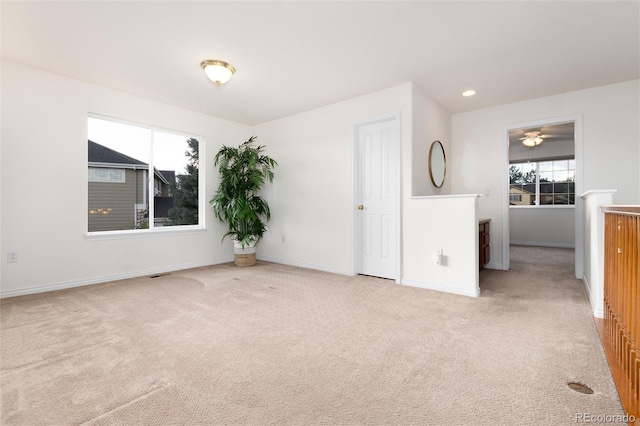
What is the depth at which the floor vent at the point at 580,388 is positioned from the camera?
154cm

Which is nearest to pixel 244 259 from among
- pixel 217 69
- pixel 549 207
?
pixel 217 69

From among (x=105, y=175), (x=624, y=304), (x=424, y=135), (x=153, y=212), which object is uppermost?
(x=424, y=135)

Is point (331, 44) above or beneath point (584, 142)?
above

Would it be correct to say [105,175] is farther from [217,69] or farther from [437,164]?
[437,164]

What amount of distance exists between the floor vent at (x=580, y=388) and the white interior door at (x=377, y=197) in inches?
90.9

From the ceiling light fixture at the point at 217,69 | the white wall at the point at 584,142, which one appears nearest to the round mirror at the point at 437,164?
the white wall at the point at 584,142

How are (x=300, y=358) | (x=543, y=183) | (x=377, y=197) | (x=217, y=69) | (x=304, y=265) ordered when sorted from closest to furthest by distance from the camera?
(x=300, y=358) → (x=217, y=69) → (x=377, y=197) → (x=304, y=265) → (x=543, y=183)

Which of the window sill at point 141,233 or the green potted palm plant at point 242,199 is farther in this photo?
the green potted palm plant at point 242,199

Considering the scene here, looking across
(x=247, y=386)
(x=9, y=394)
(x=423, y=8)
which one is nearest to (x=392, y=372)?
(x=247, y=386)

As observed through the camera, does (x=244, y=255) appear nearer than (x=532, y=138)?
Yes

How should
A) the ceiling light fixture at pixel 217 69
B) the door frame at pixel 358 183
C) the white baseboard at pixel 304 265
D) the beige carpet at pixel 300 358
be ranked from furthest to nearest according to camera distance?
the white baseboard at pixel 304 265 → the door frame at pixel 358 183 → the ceiling light fixture at pixel 217 69 → the beige carpet at pixel 300 358

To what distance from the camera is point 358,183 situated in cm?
429

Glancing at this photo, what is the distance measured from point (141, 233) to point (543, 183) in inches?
348

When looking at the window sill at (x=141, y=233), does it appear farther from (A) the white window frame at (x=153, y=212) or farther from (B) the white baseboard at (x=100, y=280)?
(B) the white baseboard at (x=100, y=280)
